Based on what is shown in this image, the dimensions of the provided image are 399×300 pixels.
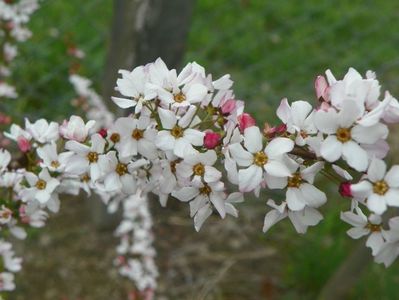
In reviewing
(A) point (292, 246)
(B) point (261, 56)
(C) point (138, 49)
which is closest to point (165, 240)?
(A) point (292, 246)

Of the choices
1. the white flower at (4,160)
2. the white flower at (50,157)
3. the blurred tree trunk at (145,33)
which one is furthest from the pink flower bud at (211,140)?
the blurred tree trunk at (145,33)

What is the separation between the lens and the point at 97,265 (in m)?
3.13

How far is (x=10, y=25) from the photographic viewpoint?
99.9 inches

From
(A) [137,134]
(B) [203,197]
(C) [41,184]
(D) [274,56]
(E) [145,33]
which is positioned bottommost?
(B) [203,197]

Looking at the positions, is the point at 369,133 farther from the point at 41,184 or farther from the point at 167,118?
the point at 41,184

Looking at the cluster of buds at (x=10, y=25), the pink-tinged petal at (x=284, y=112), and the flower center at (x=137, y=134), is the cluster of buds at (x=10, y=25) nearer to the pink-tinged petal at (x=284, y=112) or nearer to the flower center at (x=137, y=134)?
the flower center at (x=137, y=134)

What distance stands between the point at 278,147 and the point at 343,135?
107 millimetres

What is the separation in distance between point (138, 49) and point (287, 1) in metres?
2.28

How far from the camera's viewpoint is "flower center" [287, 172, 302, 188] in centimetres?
112

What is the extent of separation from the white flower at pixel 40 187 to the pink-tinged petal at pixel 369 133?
61 cm

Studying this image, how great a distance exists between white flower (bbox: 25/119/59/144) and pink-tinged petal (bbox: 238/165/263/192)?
A: 0.47 meters

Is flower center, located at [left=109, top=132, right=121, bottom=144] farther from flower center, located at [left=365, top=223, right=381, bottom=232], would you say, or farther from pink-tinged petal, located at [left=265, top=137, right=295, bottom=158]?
flower center, located at [left=365, top=223, right=381, bottom=232]

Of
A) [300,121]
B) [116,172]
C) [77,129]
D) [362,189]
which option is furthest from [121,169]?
[362,189]

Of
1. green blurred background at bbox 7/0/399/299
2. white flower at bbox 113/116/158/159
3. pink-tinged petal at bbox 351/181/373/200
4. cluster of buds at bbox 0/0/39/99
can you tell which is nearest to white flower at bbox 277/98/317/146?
pink-tinged petal at bbox 351/181/373/200
